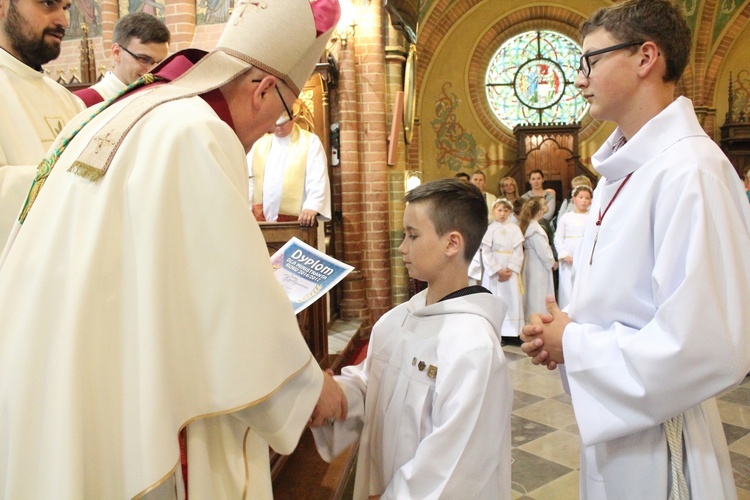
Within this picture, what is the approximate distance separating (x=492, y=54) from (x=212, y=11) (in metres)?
7.80

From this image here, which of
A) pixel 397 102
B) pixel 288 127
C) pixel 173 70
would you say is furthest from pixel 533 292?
pixel 173 70

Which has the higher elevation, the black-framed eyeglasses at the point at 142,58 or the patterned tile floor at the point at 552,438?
the black-framed eyeglasses at the point at 142,58

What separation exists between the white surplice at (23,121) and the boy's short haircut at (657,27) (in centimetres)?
185

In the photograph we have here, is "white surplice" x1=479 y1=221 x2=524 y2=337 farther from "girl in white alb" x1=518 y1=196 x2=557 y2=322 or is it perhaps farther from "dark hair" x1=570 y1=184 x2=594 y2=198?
"dark hair" x1=570 y1=184 x2=594 y2=198

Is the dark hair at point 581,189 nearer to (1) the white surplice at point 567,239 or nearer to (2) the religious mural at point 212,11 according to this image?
(1) the white surplice at point 567,239

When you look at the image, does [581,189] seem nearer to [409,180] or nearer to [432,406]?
[409,180]

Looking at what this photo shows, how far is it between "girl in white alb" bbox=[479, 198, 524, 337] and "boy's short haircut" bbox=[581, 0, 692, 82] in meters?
4.94

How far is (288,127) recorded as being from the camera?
4996 mm

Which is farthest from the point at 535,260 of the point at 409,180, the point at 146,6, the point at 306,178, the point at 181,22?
the point at 146,6

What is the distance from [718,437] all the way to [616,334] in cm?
41

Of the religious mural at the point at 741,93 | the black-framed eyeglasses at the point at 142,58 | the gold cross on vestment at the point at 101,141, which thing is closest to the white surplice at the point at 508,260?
the black-framed eyeglasses at the point at 142,58

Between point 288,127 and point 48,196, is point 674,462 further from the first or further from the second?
point 288,127

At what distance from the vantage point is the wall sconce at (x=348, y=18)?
6.06 meters

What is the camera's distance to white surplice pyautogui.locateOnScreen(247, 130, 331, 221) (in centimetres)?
490
